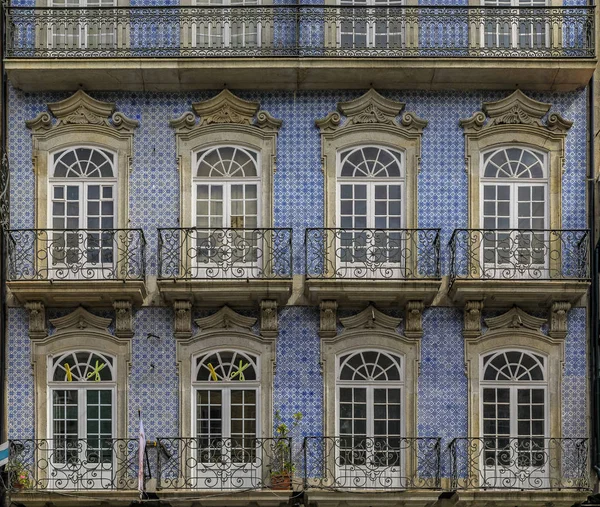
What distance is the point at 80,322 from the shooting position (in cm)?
2062

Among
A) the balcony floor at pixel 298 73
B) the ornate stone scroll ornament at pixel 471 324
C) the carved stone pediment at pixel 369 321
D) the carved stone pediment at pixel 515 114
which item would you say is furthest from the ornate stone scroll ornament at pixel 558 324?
the balcony floor at pixel 298 73

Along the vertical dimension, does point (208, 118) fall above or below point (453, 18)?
below

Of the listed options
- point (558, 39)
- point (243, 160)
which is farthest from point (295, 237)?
point (558, 39)

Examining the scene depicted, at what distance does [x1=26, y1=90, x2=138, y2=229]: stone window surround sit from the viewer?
68.7 feet

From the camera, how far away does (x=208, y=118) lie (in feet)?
68.8

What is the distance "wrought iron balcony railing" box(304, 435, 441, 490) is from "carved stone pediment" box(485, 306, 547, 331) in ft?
6.23

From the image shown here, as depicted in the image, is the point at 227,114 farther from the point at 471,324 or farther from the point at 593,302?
the point at 593,302

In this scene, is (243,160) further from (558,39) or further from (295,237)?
(558,39)

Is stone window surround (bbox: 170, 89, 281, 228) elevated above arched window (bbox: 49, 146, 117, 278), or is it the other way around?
stone window surround (bbox: 170, 89, 281, 228)

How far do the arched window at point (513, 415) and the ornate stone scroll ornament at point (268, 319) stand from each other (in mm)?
3117

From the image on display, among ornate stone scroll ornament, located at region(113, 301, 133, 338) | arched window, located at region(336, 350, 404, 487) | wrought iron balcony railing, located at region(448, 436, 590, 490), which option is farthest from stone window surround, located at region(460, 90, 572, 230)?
ornate stone scroll ornament, located at region(113, 301, 133, 338)

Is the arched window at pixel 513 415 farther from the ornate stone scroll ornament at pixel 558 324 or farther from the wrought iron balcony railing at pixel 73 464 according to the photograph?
the wrought iron balcony railing at pixel 73 464

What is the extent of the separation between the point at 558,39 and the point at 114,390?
8425 mm

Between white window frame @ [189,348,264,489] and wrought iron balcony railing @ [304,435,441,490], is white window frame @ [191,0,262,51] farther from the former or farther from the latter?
wrought iron balcony railing @ [304,435,441,490]
